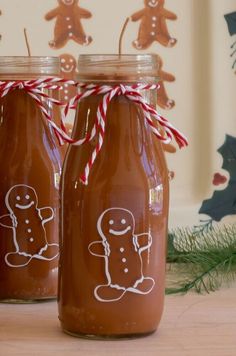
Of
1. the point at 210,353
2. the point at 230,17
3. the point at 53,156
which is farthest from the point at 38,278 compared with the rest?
the point at 230,17

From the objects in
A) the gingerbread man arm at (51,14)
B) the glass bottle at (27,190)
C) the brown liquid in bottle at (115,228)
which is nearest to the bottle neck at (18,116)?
the glass bottle at (27,190)

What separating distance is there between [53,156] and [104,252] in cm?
17

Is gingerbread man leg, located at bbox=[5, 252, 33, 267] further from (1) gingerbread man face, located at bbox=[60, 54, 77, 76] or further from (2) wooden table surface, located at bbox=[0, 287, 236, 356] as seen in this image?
(1) gingerbread man face, located at bbox=[60, 54, 77, 76]

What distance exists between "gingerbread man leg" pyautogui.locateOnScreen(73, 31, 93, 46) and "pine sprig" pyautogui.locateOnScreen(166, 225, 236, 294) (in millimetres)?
308

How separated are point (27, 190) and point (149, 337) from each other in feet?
0.69

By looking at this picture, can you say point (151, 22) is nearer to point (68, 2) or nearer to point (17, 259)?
point (68, 2)

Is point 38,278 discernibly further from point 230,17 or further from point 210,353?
point 230,17

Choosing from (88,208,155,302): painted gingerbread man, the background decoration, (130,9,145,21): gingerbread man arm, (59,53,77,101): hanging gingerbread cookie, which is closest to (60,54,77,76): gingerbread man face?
(59,53,77,101): hanging gingerbread cookie

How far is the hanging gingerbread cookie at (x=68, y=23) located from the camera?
1.21 m

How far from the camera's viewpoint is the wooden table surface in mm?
750

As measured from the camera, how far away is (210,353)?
0.74 metres

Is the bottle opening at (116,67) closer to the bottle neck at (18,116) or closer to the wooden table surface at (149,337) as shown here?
the bottle neck at (18,116)

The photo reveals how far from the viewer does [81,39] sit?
122 cm

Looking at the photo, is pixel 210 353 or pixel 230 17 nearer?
pixel 210 353
